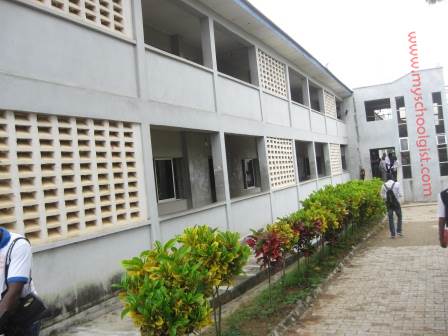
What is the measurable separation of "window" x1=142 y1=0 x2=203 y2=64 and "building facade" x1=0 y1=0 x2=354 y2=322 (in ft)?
0.15

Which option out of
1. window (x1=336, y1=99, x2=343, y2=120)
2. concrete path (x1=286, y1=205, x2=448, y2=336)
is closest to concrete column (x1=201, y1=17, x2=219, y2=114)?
concrete path (x1=286, y1=205, x2=448, y2=336)

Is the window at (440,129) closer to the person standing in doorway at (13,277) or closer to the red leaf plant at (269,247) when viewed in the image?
the red leaf plant at (269,247)

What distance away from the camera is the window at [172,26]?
944cm

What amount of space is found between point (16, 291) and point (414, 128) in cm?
2303

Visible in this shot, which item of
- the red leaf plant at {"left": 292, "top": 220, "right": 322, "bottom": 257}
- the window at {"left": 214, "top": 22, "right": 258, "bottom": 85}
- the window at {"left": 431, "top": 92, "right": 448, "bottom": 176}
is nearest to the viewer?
the red leaf plant at {"left": 292, "top": 220, "right": 322, "bottom": 257}

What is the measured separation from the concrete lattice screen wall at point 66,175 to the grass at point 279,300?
235cm

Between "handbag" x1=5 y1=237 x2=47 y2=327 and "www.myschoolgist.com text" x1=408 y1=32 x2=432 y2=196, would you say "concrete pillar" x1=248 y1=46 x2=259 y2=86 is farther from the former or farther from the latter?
"www.myschoolgist.com text" x1=408 y1=32 x2=432 y2=196

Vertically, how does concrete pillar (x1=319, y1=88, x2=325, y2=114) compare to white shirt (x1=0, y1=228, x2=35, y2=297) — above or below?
above

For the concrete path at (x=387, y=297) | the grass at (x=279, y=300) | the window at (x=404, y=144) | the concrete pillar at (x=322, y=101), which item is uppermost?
the concrete pillar at (x=322, y=101)

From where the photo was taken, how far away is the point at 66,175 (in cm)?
575

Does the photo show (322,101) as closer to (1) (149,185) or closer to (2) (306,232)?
(2) (306,232)

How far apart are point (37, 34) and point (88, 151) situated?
1.69 metres

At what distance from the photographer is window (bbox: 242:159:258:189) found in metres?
15.2

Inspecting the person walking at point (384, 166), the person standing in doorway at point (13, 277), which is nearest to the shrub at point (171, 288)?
the person standing in doorway at point (13, 277)
